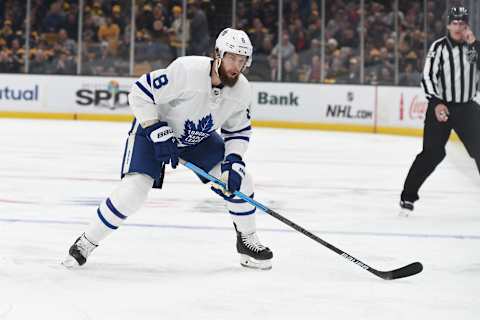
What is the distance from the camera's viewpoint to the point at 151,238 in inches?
169

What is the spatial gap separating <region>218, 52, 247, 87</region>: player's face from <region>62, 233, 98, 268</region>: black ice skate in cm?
79

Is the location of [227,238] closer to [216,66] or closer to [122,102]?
[216,66]

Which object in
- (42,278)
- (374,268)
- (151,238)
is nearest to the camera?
(42,278)

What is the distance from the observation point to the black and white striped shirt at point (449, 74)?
5.27m

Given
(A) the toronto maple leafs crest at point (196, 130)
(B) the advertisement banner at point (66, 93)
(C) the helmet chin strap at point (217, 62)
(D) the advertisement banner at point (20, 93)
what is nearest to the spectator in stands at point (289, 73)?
(B) the advertisement banner at point (66, 93)

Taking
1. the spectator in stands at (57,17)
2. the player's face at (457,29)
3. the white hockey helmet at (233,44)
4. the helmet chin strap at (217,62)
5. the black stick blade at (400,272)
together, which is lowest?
the black stick blade at (400,272)

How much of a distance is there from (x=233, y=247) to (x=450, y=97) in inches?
70.5

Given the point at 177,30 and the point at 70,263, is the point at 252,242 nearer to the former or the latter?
the point at 70,263

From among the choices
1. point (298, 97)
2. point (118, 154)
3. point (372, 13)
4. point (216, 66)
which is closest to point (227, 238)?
point (216, 66)

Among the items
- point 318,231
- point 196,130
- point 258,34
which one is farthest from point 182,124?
point 258,34

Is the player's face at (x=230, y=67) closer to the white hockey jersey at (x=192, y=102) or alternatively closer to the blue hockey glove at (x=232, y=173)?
the white hockey jersey at (x=192, y=102)

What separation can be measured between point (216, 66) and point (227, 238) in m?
1.15

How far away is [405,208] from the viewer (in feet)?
17.4

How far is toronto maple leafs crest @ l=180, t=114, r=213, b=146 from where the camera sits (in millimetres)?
3564
